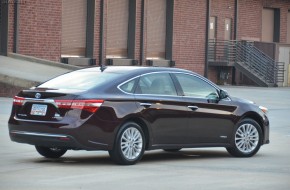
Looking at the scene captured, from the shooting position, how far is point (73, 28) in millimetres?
39219

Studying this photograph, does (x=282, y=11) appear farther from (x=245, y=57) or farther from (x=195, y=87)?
(x=195, y=87)

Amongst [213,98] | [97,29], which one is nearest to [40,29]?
[97,29]

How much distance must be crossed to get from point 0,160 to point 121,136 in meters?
1.82

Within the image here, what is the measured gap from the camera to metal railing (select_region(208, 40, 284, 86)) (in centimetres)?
4738

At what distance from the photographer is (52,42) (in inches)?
1483

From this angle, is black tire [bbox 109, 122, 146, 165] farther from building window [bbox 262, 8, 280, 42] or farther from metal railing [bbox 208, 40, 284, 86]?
building window [bbox 262, 8, 280, 42]

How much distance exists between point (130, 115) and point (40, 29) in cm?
2514

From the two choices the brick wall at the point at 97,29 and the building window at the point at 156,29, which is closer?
the brick wall at the point at 97,29

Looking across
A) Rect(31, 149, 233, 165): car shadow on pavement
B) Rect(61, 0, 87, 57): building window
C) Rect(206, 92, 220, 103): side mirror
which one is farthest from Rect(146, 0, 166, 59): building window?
Rect(206, 92, 220, 103): side mirror

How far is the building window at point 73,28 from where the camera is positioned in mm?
38500

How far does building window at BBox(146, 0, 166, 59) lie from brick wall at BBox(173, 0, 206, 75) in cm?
63

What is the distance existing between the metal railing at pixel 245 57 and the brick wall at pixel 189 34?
95 centimetres

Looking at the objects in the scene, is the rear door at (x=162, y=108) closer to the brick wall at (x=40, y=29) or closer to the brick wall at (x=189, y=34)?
the brick wall at (x=40, y=29)

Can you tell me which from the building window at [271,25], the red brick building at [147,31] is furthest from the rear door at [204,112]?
the building window at [271,25]
